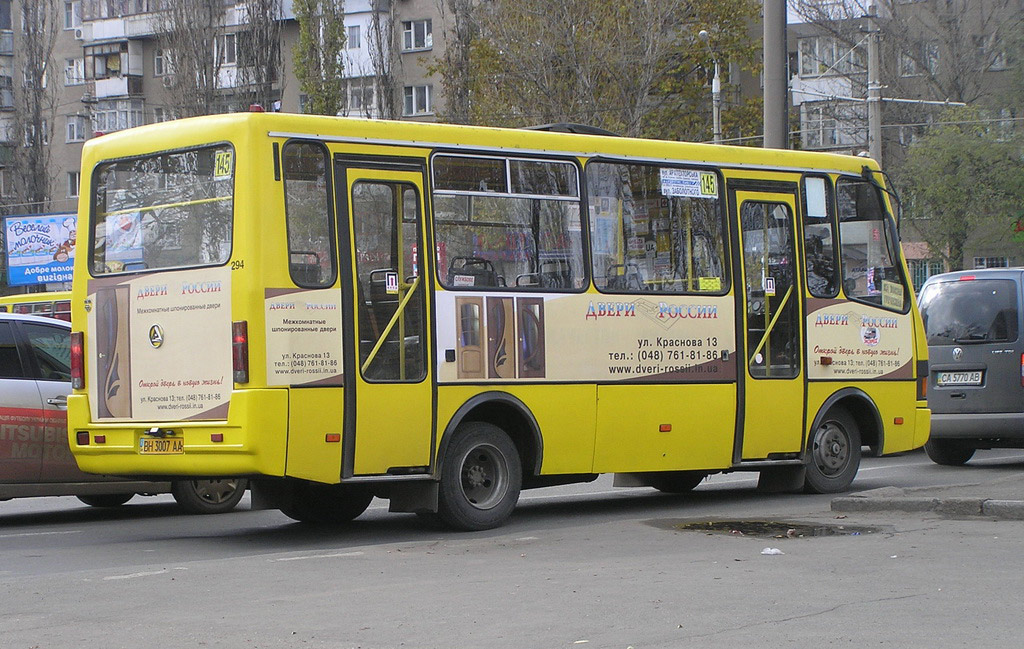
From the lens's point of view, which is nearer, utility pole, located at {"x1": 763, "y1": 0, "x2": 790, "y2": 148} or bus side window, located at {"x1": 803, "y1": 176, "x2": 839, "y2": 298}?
bus side window, located at {"x1": 803, "y1": 176, "x2": 839, "y2": 298}

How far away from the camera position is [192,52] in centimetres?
5481

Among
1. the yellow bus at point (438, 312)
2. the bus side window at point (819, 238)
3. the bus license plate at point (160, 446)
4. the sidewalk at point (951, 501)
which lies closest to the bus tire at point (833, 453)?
the yellow bus at point (438, 312)

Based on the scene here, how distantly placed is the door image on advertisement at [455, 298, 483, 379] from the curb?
3.11 meters

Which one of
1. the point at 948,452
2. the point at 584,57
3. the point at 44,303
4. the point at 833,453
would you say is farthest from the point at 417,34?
the point at 833,453

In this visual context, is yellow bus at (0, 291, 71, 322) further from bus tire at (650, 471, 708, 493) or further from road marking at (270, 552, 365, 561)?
road marking at (270, 552, 365, 561)

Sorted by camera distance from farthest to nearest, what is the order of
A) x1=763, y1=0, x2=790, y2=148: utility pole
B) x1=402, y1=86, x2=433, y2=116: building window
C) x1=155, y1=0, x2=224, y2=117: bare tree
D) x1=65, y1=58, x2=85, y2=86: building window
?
x1=65, y1=58, x2=85, y2=86: building window < x1=402, y1=86, x2=433, y2=116: building window < x1=155, y1=0, x2=224, y2=117: bare tree < x1=763, y1=0, x2=790, y2=148: utility pole

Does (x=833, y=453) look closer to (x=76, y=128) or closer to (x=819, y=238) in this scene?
(x=819, y=238)

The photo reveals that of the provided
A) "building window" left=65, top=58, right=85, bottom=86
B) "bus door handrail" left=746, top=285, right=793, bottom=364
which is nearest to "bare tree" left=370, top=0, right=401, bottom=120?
"building window" left=65, top=58, right=85, bottom=86

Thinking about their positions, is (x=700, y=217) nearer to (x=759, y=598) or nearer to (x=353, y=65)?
(x=759, y=598)

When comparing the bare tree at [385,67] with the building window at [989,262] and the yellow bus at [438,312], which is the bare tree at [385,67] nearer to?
the building window at [989,262]

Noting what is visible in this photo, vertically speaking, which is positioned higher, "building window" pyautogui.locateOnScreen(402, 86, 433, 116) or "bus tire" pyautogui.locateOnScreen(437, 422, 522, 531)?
"building window" pyautogui.locateOnScreen(402, 86, 433, 116)

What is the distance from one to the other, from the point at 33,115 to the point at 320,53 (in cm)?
1427

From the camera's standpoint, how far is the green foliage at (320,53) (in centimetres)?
5256

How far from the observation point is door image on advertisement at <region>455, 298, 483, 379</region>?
11312 mm
